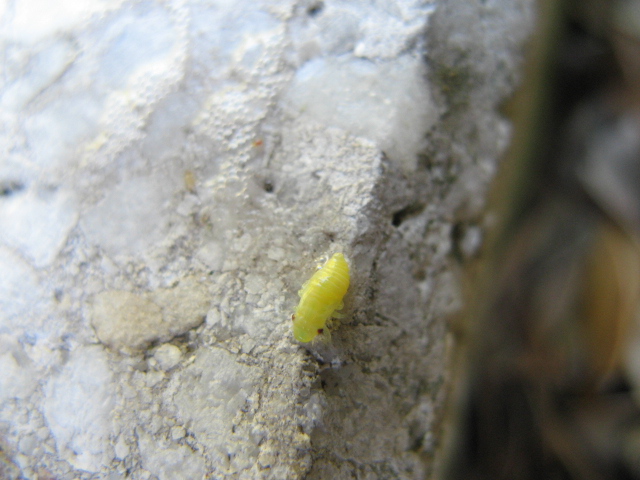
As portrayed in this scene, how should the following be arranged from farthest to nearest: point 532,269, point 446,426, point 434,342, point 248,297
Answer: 1. point 532,269
2. point 446,426
3. point 434,342
4. point 248,297

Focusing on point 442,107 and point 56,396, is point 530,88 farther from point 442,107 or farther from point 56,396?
point 56,396

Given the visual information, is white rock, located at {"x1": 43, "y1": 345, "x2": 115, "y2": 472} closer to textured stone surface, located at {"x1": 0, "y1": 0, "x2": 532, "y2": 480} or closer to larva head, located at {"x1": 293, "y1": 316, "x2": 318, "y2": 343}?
textured stone surface, located at {"x1": 0, "y1": 0, "x2": 532, "y2": 480}

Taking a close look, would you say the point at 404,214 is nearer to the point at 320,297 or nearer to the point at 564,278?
the point at 320,297

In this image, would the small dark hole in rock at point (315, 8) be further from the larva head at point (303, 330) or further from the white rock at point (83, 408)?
the white rock at point (83, 408)

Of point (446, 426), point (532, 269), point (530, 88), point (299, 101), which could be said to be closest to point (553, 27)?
point (530, 88)

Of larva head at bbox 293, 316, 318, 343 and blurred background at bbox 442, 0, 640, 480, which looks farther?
blurred background at bbox 442, 0, 640, 480

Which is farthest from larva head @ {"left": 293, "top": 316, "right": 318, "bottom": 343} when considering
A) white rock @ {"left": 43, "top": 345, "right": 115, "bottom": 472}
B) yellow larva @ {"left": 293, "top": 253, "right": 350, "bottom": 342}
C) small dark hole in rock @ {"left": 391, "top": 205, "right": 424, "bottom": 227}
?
white rock @ {"left": 43, "top": 345, "right": 115, "bottom": 472}

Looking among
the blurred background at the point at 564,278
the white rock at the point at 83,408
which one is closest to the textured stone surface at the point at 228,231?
the white rock at the point at 83,408
